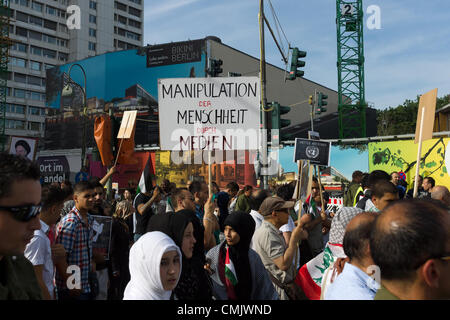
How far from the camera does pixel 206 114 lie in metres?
7.42

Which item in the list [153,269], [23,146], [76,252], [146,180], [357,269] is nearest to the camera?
[357,269]

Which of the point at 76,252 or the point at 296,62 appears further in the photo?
the point at 296,62

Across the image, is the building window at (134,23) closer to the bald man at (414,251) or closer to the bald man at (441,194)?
the bald man at (441,194)

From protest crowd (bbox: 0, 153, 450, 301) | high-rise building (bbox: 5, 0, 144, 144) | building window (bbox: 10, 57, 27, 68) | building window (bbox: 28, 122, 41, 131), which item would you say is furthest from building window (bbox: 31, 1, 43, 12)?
protest crowd (bbox: 0, 153, 450, 301)

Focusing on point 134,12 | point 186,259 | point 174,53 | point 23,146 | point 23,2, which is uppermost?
point 134,12

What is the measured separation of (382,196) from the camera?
4379mm

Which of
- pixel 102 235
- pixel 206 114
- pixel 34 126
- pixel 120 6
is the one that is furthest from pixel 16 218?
pixel 120 6

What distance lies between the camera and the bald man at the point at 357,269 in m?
2.24

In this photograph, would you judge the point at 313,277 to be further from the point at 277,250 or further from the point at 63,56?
the point at 63,56

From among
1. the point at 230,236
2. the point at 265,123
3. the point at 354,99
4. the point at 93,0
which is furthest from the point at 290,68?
the point at 93,0

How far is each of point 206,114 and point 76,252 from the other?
388 cm

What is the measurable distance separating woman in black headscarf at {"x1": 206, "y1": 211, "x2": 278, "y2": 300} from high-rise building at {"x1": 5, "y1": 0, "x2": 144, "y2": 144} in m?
78.1

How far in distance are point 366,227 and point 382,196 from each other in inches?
74.3
